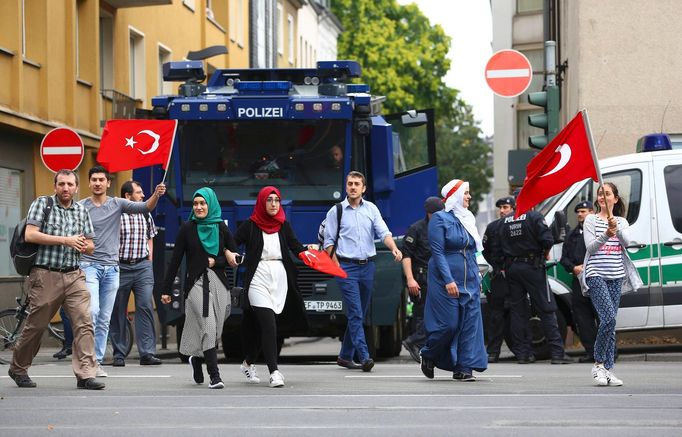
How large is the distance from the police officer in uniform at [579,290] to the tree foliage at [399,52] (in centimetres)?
4545

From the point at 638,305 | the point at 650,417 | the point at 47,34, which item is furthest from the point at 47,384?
the point at 47,34

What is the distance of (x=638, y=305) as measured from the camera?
16.9 meters

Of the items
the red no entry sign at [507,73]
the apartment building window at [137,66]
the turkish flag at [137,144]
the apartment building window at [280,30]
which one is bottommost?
the turkish flag at [137,144]

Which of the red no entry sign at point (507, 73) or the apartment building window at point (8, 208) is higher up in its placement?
the red no entry sign at point (507, 73)

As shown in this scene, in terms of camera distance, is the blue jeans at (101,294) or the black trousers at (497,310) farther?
the black trousers at (497,310)

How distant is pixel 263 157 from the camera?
16812 mm

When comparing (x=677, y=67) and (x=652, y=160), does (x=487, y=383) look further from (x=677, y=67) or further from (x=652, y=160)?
(x=677, y=67)

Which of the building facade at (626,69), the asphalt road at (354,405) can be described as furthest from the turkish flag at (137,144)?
the building facade at (626,69)

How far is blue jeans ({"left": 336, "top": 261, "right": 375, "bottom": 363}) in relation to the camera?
15.0 metres

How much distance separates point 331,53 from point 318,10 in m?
4.78

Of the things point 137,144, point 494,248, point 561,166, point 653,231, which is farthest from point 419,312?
point 561,166

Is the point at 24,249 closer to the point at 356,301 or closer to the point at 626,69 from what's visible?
the point at 356,301

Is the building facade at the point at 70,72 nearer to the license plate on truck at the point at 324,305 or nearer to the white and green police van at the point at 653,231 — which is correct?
the license plate on truck at the point at 324,305

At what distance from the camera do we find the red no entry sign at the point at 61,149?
18.9 meters
